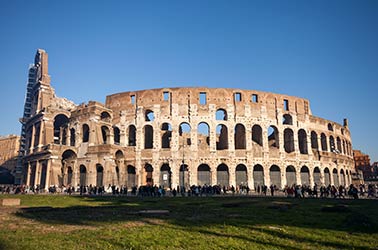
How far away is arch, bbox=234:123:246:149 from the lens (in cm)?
3903

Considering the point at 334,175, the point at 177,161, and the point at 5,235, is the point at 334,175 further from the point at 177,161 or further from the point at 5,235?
the point at 5,235

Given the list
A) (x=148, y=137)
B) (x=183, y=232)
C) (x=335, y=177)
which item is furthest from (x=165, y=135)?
(x=183, y=232)

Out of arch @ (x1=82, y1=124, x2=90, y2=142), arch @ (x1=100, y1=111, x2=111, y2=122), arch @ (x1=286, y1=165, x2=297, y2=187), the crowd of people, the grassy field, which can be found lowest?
the grassy field

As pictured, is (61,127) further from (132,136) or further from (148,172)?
(148,172)

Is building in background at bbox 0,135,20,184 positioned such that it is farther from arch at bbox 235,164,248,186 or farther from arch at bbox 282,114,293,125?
arch at bbox 282,114,293,125

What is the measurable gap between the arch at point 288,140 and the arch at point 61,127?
3048 centimetres

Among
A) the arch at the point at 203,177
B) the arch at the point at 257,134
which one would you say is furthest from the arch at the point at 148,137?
the arch at the point at 257,134

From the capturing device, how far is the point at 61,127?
4356 cm

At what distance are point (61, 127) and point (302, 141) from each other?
34242mm

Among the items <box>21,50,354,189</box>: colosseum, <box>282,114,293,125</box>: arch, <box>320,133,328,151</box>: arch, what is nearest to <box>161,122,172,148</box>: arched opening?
<box>21,50,354,189</box>: colosseum

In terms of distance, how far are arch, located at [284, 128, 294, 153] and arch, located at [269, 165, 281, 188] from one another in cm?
377

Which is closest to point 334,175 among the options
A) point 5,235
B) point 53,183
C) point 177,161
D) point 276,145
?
point 276,145

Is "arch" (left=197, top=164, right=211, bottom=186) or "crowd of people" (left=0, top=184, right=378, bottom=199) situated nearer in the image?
"crowd of people" (left=0, top=184, right=378, bottom=199)

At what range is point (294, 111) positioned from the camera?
4081cm
